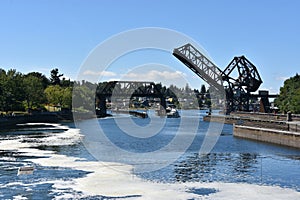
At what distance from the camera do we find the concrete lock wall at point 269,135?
35825 mm

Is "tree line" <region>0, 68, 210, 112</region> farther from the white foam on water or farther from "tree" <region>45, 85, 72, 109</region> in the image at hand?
the white foam on water

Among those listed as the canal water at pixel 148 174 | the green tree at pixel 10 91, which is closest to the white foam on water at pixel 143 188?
the canal water at pixel 148 174

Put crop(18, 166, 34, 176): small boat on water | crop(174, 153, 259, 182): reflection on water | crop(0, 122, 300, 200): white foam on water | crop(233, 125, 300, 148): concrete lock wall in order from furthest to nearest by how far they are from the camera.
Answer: crop(233, 125, 300, 148): concrete lock wall, crop(18, 166, 34, 176): small boat on water, crop(174, 153, 259, 182): reflection on water, crop(0, 122, 300, 200): white foam on water

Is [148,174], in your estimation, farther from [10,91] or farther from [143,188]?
[10,91]

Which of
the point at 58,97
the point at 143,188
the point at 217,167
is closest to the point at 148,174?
the point at 143,188

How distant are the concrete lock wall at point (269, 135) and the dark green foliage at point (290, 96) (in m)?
27.4

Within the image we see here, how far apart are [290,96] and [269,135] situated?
43272 mm

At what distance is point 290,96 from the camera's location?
81.1 m

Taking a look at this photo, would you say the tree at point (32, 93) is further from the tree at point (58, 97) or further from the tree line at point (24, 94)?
the tree at point (58, 97)

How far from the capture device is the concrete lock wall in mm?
35825

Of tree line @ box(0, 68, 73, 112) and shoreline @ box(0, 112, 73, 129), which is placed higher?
tree line @ box(0, 68, 73, 112)

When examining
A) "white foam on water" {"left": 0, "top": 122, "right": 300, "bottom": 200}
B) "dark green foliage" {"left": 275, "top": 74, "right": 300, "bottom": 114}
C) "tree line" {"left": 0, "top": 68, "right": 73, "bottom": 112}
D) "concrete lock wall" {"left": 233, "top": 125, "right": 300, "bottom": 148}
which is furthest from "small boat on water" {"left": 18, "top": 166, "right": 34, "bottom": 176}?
"dark green foliage" {"left": 275, "top": 74, "right": 300, "bottom": 114}

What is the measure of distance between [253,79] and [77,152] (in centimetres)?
5395

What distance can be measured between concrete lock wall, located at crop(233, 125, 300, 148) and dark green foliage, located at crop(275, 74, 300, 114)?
89.8 feet
